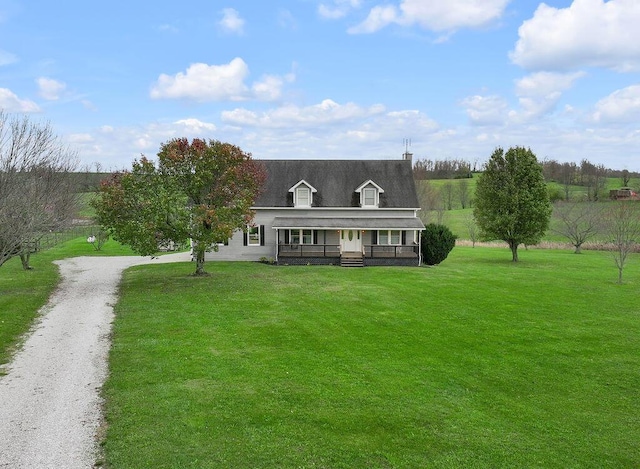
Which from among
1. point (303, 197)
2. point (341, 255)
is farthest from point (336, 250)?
point (303, 197)

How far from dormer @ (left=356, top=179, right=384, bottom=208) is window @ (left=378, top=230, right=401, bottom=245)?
7.12 feet

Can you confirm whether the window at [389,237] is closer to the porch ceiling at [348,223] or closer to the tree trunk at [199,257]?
the porch ceiling at [348,223]

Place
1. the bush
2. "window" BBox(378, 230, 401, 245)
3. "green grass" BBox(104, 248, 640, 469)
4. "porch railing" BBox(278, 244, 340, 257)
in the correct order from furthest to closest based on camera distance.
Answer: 1. "window" BBox(378, 230, 401, 245)
2. the bush
3. "porch railing" BBox(278, 244, 340, 257)
4. "green grass" BBox(104, 248, 640, 469)

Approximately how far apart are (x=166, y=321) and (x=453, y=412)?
34.9 feet

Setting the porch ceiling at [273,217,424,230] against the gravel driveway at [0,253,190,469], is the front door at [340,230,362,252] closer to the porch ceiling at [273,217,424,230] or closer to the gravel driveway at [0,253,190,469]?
the porch ceiling at [273,217,424,230]

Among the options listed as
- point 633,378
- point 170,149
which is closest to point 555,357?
point 633,378

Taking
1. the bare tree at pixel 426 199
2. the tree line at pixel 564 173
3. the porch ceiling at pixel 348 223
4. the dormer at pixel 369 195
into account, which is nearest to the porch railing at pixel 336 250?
the porch ceiling at pixel 348 223

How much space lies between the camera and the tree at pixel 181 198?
2302 centimetres

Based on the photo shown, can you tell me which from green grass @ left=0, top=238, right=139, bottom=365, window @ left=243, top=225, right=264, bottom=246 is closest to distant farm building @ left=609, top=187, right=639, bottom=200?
window @ left=243, top=225, right=264, bottom=246

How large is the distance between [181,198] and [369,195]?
15.5 metres

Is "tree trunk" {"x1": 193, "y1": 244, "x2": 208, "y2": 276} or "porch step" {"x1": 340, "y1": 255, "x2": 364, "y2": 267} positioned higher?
"tree trunk" {"x1": 193, "y1": 244, "x2": 208, "y2": 276}

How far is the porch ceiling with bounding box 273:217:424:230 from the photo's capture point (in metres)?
32.7

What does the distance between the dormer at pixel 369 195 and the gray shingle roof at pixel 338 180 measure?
0.65 meters

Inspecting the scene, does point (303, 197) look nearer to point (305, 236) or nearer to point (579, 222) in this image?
point (305, 236)
